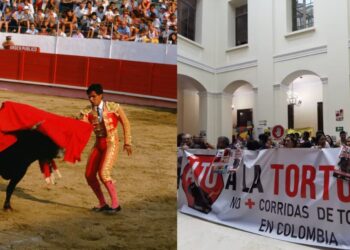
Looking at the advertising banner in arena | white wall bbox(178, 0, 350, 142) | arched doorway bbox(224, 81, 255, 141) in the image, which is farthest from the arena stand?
arched doorway bbox(224, 81, 255, 141)

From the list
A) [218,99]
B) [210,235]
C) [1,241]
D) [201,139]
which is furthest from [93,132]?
[218,99]

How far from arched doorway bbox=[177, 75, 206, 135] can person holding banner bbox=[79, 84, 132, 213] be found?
293 centimetres

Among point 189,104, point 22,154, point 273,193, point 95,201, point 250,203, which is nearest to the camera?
point 22,154

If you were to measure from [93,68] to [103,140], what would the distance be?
1.04 feet

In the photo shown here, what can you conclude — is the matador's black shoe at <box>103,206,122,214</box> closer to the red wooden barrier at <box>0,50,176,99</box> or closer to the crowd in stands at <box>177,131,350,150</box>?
the red wooden barrier at <box>0,50,176,99</box>

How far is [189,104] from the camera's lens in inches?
203

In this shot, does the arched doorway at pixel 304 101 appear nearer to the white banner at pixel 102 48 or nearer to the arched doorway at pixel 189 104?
the arched doorway at pixel 189 104

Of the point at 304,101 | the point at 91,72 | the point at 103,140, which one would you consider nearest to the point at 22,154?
the point at 103,140

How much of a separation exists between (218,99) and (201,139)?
116 centimetres

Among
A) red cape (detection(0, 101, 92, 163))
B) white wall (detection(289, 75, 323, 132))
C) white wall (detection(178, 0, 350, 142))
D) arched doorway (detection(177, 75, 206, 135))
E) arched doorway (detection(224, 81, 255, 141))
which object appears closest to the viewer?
red cape (detection(0, 101, 92, 163))

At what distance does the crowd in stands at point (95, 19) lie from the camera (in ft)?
5.86

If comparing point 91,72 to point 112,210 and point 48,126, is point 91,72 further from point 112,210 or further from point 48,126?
point 112,210

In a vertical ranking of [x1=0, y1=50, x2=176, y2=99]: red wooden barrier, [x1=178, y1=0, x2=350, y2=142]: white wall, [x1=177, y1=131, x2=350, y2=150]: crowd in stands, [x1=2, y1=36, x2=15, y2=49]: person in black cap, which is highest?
[x1=178, y1=0, x2=350, y2=142]: white wall

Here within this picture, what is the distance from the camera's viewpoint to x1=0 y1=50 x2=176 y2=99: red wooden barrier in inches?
71.0
